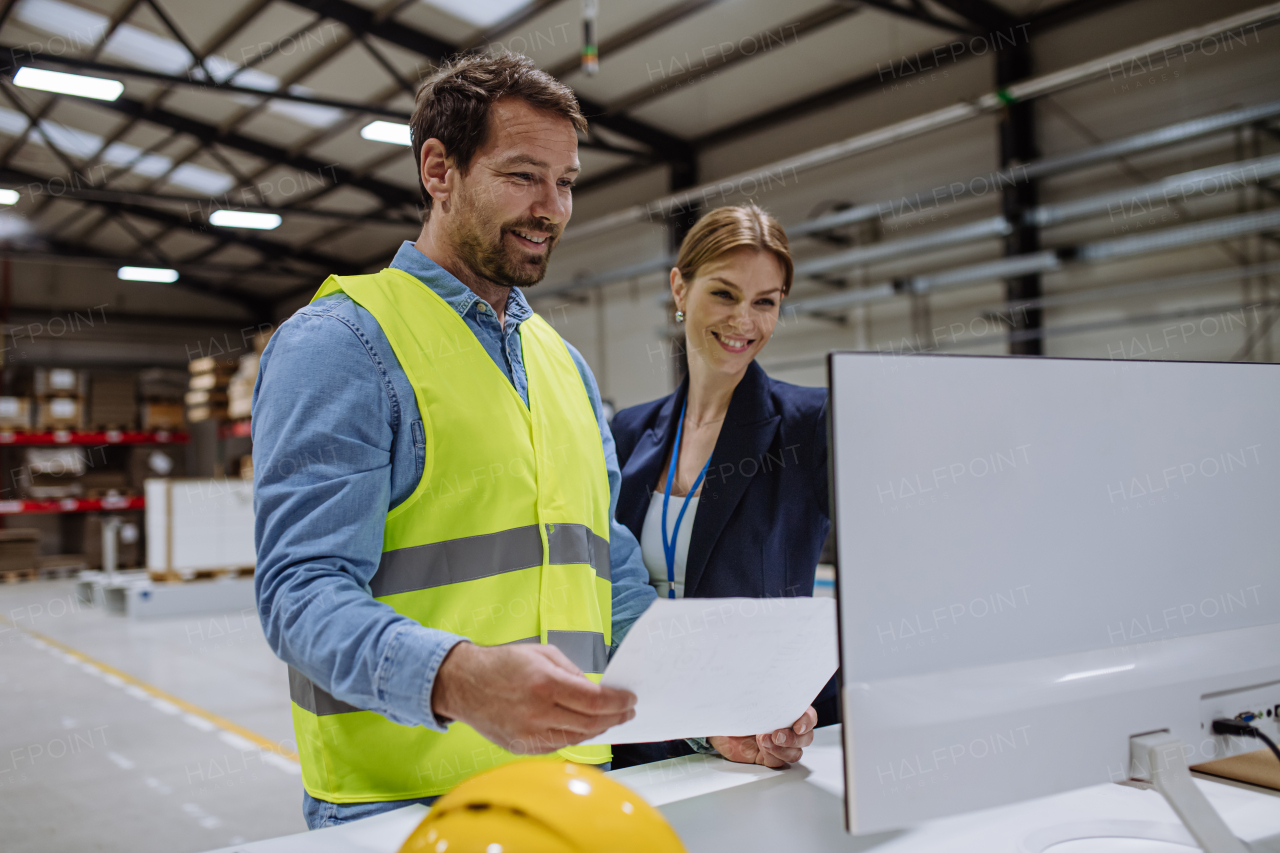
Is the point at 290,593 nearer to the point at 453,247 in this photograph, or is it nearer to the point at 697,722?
the point at 697,722

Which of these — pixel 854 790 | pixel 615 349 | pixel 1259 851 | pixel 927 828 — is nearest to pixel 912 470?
pixel 854 790

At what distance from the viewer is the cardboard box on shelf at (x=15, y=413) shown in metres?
13.5

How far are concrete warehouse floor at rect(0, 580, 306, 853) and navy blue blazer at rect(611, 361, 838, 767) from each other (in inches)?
114

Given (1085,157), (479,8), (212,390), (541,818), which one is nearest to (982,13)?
(1085,157)

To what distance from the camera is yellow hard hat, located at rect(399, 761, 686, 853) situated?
806 millimetres

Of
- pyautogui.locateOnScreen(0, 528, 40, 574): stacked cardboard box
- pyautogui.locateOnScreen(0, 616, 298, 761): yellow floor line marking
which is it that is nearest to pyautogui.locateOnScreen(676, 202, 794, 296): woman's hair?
pyautogui.locateOnScreen(0, 616, 298, 761): yellow floor line marking

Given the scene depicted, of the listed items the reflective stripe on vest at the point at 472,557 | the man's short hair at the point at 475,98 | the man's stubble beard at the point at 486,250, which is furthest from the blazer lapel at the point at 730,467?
the man's short hair at the point at 475,98

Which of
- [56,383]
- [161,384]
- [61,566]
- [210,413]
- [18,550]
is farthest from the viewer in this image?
[161,384]

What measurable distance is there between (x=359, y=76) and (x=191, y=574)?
581 centimetres

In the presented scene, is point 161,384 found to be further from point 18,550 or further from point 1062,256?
point 1062,256

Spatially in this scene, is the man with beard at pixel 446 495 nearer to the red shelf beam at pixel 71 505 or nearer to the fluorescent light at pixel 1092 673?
the fluorescent light at pixel 1092 673

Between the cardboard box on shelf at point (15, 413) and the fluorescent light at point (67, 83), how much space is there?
8.01 metres

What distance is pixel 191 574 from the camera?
945 centimetres

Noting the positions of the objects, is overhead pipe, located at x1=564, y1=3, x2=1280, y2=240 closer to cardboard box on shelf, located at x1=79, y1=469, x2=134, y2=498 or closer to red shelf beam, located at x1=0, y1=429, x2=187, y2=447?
red shelf beam, located at x1=0, y1=429, x2=187, y2=447
